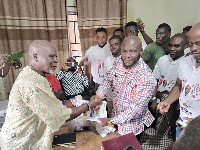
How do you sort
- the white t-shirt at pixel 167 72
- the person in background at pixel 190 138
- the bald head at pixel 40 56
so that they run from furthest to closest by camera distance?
the white t-shirt at pixel 167 72 < the bald head at pixel 40 56 < the person in background at pixel 190 138

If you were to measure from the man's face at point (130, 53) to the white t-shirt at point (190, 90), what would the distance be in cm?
45

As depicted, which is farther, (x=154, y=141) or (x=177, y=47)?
(x=177, y=47)

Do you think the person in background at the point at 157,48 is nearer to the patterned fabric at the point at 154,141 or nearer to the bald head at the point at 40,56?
the patterned fabric at the point at 154,141

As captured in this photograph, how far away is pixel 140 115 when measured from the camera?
1.65 metres

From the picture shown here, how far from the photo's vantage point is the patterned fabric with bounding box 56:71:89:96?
279 cm

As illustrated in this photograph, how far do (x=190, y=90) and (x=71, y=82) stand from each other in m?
1.88

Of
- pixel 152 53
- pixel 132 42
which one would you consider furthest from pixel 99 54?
pixel 132 42

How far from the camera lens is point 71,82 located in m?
2.84

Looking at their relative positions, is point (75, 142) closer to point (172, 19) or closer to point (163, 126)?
point (163, 126)

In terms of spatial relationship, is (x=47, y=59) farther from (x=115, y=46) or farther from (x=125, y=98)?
(x=115, y=46)

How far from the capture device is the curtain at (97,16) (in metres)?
4.34

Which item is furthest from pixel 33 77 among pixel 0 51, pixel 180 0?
pixel 180 0

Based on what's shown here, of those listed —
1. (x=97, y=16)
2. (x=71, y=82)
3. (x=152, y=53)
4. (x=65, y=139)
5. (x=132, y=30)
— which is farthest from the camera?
(x=97, y=16)

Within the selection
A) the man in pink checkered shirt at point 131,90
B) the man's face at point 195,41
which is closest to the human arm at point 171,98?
the man in pink checkered shirt at point 131,90
